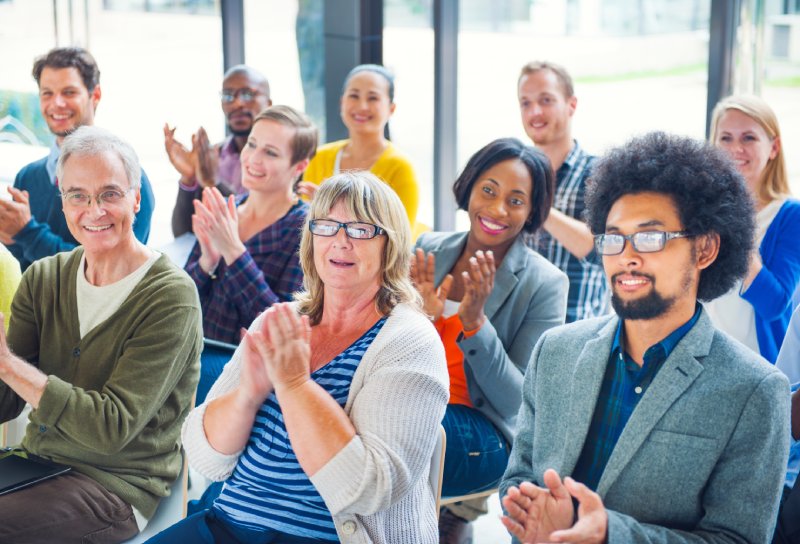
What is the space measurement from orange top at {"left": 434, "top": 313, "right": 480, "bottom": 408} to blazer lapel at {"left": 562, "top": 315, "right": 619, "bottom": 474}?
0.88 metres

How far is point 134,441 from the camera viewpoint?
7.34 feet

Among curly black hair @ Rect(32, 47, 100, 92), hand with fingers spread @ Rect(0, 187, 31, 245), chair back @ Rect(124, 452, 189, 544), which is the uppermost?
curly black hair @ Rect(32, 47, 100, 92)

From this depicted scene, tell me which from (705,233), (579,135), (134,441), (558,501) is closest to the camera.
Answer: (558,501)

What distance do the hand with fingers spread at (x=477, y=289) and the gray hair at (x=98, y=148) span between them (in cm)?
89

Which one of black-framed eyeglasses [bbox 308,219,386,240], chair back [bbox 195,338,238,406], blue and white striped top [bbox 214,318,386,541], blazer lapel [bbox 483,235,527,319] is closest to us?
blue and white striped top [bbox 214,318,386,541]

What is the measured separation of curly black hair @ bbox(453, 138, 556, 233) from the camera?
2883mm

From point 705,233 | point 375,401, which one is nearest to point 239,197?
point 375,401

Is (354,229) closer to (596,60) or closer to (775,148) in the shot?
(775,148)

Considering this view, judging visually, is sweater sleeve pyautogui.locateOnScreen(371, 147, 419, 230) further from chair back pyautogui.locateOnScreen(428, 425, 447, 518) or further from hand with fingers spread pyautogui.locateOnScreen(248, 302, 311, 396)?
hand with fingers spread pyautogui.locateOnScreen(248, 302, 311, 396)

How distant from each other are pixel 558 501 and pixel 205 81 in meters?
4.84

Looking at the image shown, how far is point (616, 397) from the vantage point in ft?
5.97

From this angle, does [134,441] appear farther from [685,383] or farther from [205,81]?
[205,81]

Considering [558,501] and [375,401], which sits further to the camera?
[375,401]

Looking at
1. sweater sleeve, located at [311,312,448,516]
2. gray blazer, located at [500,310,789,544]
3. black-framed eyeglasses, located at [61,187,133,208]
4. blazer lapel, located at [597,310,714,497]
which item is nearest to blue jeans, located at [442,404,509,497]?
sweater sleeve, located at [311,312,448,516]
